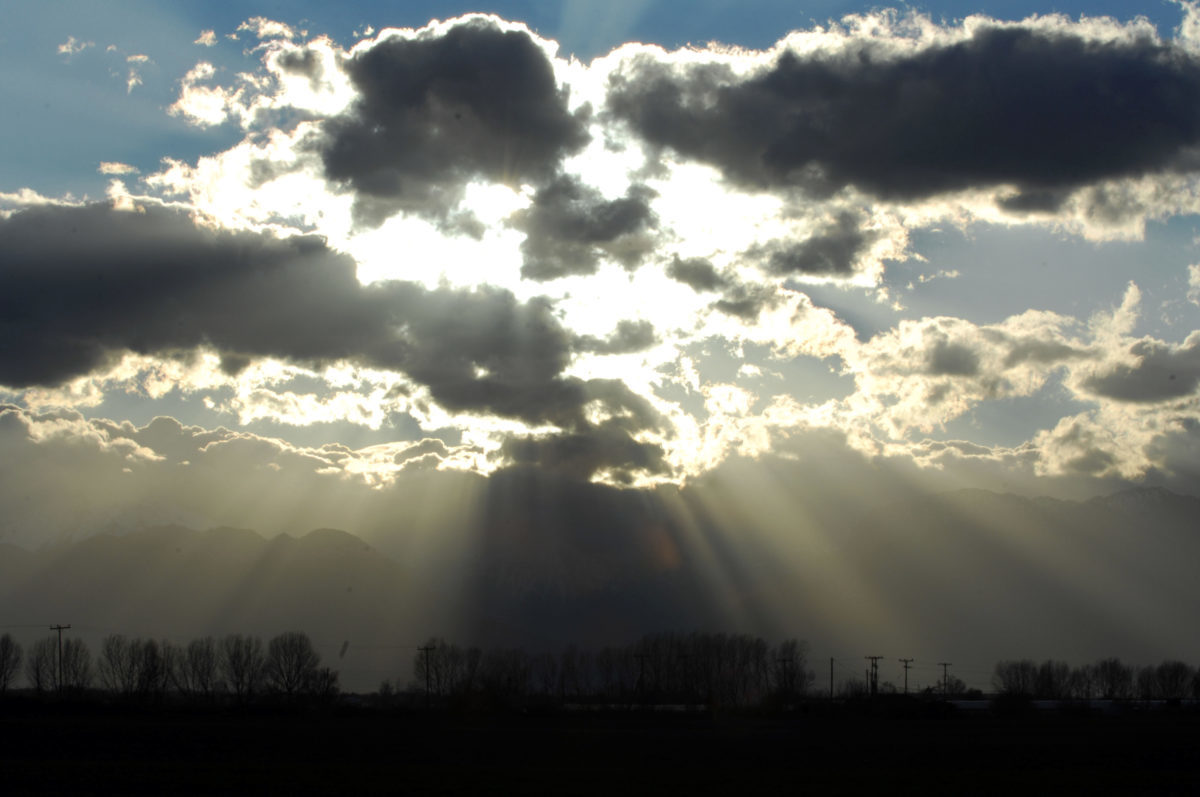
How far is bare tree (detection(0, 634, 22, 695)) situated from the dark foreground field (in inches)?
4055

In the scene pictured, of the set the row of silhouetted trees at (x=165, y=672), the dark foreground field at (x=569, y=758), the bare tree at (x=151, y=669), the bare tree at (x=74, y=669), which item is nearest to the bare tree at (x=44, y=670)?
the row of silhouetted trees at (x=165, y=672)

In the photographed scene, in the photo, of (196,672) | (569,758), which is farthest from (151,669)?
(569,758)

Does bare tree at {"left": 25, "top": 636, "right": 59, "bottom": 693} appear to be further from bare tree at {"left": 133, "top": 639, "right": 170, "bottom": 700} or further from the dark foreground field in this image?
the dark foreground field

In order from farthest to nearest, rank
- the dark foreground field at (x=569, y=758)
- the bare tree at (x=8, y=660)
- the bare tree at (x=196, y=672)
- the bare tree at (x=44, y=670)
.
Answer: the bare tree at (x=196, y=672)
the bare tree at (x=44, y=670)
the bare tree at (x=8, y=660)
the dark foreground field at (x=569, y=758)

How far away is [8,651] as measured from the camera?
626 feet

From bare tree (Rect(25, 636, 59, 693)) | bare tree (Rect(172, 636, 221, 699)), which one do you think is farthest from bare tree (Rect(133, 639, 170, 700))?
bare tree (Rect(25, 636, 59, 693))

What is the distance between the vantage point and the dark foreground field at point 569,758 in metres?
46.4

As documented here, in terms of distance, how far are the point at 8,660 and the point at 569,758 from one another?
169043 millimetres

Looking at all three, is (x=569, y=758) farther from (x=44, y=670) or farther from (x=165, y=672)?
(x=44, y=670)

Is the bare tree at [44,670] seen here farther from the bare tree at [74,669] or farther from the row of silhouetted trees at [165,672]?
the bare tree at [74,669]

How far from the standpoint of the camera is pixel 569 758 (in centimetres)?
6053

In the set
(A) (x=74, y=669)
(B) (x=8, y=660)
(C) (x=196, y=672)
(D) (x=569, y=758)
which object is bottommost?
(C) (x=196, y=672)

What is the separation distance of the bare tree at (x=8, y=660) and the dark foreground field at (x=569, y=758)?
103 meters

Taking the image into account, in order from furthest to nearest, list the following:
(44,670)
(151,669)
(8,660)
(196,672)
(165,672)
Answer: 1. (44,670)
2. (196,672)
3. (8,660)
4. (165,672)
5. (151,669)
